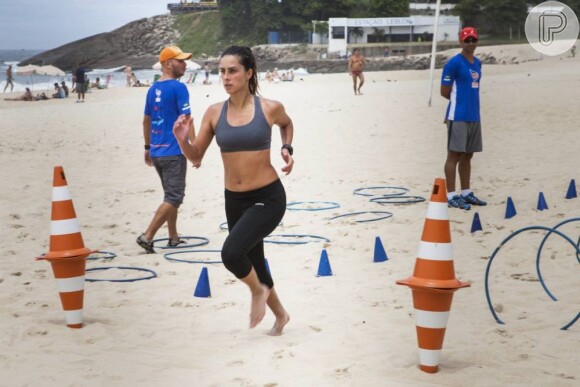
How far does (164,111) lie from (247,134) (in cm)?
283

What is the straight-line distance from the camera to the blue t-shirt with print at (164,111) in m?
7.79

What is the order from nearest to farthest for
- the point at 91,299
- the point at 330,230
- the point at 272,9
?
the point at 91,299
the point at 330,230
the point at 272,9

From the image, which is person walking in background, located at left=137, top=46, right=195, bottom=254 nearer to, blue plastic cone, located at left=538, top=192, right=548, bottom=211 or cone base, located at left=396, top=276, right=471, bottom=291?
cone base, located at left=396, top=276, right=471, bottom=291

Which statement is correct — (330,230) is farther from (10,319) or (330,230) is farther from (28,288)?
(10,319)

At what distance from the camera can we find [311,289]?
6.64 m

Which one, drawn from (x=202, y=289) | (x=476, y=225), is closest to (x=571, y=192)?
(x=476, y=225)

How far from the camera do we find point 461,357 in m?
4.89

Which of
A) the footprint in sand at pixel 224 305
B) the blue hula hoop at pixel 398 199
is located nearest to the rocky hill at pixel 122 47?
the blue hula hoop at pixel 398 199

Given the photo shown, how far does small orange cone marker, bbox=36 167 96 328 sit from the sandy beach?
0.20m

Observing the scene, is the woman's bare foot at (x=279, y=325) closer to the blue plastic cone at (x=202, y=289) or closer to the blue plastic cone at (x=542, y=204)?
the blue plastic cone at (x=202, y=289)

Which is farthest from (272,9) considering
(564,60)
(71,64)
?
(564,60)

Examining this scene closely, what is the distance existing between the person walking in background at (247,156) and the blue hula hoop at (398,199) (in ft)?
16.7

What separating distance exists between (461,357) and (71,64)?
155m

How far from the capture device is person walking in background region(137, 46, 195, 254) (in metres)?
7.80
